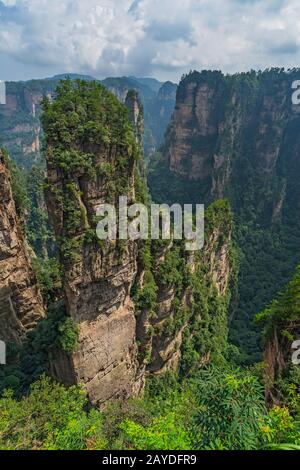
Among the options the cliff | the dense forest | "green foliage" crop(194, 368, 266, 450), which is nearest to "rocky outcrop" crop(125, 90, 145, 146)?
the dense forest

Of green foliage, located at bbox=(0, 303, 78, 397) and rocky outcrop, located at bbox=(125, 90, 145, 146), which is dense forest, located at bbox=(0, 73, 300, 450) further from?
rocky outcrop, located at bbox=(125, 90, 145, 146)

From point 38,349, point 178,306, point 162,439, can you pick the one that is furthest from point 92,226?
point 162,439

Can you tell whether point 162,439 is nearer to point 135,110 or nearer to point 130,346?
point 130,346

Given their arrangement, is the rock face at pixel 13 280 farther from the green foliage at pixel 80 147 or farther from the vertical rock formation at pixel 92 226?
the green foliage at pixel 80 147

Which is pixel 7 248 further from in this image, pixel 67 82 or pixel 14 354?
pixel 67 82
